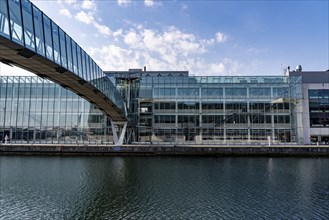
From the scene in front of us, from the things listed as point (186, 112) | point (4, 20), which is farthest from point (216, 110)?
point (4, 20)

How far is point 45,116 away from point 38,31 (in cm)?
3761

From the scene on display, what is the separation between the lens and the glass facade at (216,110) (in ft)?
153

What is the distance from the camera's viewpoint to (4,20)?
10.6 metres

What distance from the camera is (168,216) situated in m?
12.8

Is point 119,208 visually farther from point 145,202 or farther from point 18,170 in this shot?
point 18,170

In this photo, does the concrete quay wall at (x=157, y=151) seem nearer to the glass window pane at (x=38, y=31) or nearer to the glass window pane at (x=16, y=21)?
the glass window pane at (x=38, y=31)

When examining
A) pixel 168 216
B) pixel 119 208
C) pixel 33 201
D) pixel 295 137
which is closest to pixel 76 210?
pixel 119 208

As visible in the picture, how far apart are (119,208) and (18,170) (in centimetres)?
1563

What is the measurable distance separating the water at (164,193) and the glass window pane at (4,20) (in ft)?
28.7

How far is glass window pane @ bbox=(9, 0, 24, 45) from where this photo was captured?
11.2 meters

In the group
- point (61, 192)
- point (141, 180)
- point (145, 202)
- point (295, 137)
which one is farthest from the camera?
point (295, 137)

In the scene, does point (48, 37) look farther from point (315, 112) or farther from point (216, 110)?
point (315, 112)

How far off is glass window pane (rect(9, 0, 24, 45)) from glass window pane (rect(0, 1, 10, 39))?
32 cm

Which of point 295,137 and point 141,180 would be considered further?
point 295,137
